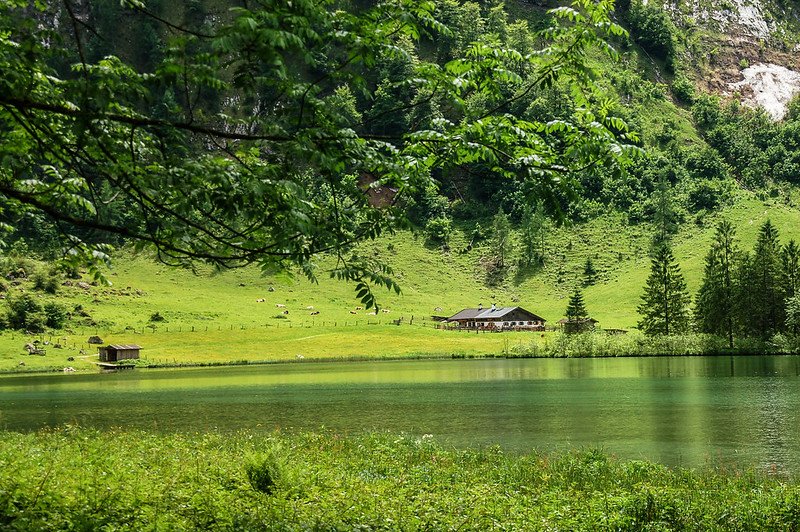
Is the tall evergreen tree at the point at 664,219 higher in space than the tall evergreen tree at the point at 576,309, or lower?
higher

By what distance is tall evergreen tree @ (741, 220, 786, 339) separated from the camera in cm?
10400

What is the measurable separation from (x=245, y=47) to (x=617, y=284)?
169 m

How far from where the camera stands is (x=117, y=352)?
334ft

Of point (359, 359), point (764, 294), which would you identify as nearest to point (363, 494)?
point (359, 359)

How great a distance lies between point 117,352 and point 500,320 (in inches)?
3123

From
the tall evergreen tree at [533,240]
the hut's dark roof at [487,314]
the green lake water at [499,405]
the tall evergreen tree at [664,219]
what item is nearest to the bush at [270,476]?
the green lake water at [499,405]

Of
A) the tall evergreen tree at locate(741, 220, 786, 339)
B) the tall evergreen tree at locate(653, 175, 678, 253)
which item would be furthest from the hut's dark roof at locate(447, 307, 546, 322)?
the tall evergreen tree at locate(741, 220, 786, 339)

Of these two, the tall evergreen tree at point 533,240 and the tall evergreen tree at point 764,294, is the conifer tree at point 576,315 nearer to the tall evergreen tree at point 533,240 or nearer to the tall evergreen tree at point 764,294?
the tall evergreen tree at point 764,294

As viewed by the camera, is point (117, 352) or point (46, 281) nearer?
point (117, 352)

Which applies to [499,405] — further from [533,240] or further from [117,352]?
[533,240]

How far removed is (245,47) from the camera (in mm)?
8805

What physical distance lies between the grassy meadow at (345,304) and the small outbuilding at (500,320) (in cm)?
626

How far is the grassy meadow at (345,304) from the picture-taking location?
374ft

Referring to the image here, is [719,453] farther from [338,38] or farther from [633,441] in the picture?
[338,38]
